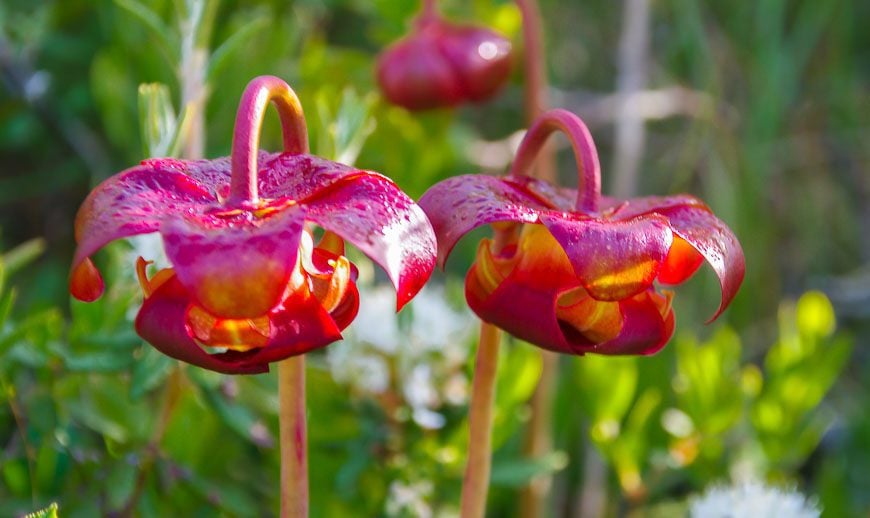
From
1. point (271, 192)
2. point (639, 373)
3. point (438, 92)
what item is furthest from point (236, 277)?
point (639, 373)

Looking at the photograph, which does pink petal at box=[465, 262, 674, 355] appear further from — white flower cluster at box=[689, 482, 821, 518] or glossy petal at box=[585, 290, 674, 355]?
white flower cluster at box=[689, 482, 821, 518]

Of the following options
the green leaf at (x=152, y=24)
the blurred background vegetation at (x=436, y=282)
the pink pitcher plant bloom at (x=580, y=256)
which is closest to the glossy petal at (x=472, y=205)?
the pink pitcher plant bloom at (x=580, y=256)

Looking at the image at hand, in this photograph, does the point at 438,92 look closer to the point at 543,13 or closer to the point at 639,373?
the point at 639,373

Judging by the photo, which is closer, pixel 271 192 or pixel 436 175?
pixel 271 192

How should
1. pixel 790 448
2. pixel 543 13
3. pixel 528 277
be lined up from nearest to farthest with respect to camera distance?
pixel 528 277 < pixel 790 448 < pixel 543 13

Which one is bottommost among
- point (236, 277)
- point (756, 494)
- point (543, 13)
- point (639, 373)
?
point (639, 373)

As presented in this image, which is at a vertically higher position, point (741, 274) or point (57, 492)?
point (741, 274)
